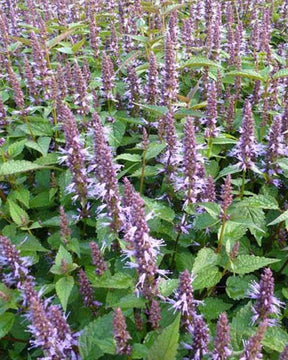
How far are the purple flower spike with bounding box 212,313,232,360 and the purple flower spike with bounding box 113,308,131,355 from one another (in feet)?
1.81

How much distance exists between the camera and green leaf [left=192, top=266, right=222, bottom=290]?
123 inches

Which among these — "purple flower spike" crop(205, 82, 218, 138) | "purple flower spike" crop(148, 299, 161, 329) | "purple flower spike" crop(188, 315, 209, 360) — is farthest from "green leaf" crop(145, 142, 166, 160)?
"purple flower spike" crop(188, 315, 209, 360)

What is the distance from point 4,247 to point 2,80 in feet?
13.7

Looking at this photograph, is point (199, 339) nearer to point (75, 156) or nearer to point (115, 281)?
point (115, 281)

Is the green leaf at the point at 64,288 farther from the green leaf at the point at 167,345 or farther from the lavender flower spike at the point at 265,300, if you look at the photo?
the lavender flower spike at the point at 265,300

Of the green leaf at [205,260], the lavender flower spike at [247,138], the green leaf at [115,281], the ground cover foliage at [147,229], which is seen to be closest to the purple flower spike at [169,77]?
the ground cover foliage at [147,229]

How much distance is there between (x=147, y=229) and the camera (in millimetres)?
2477

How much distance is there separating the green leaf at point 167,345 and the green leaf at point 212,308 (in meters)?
1.13

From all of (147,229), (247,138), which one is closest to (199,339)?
(147,229)

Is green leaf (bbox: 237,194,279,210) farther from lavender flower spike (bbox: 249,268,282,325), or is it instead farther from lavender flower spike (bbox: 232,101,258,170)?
lavender flower spike (bbox: 249,268,282,325)

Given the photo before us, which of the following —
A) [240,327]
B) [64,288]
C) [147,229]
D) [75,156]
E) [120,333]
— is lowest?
[240,327]

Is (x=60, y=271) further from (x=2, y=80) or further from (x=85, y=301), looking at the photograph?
(x=2, y=80)

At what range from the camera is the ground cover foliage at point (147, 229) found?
273 centimetres

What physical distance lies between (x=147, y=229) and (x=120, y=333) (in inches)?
25.5
